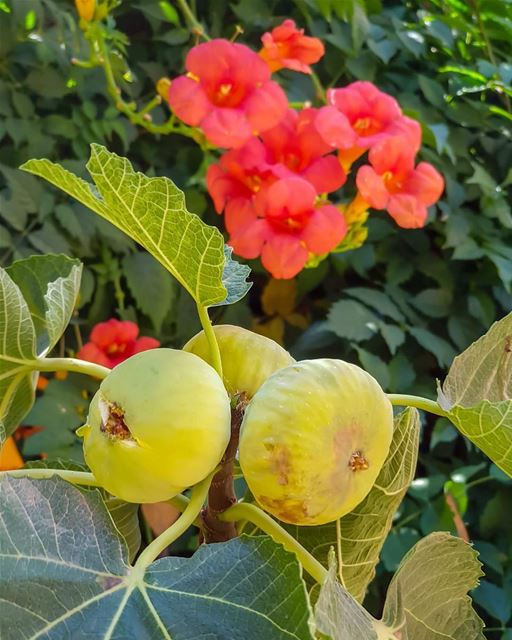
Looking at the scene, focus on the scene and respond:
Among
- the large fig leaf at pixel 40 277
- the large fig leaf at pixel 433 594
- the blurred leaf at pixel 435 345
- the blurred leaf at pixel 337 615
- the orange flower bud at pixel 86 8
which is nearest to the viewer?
the blurred leaf at pixel 337 615

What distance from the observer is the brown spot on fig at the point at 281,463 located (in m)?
0.24

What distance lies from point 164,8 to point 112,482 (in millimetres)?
826

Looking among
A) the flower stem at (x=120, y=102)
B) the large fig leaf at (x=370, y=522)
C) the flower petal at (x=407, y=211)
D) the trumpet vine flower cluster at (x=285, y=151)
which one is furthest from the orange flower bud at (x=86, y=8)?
the large fig leaf at (x=370, y=522)

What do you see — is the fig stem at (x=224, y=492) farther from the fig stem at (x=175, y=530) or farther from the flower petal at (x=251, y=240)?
the flower petal at (x=251, y=240)

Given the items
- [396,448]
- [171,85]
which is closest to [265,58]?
[171,85]

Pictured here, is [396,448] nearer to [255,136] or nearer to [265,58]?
[255,136]

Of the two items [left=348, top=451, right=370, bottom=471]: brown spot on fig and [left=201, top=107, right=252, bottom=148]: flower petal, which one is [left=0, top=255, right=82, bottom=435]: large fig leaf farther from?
[left=201, top=107, right=252, bottom=148]: flower petal

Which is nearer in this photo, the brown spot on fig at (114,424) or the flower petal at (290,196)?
the brown spot on fig at (114,424)

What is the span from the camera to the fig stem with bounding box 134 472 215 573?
0.25m

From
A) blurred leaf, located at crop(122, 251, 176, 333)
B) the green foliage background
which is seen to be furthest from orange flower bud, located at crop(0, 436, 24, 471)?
blurred leaf, located at crop(122, 251, 176, 333)

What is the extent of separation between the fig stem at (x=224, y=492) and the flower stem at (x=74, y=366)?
0.07 metres

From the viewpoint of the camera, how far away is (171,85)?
2.48 feet

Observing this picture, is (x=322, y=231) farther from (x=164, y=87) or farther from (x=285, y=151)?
(x=164, y=87)

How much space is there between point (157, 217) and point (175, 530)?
112 millimetres
